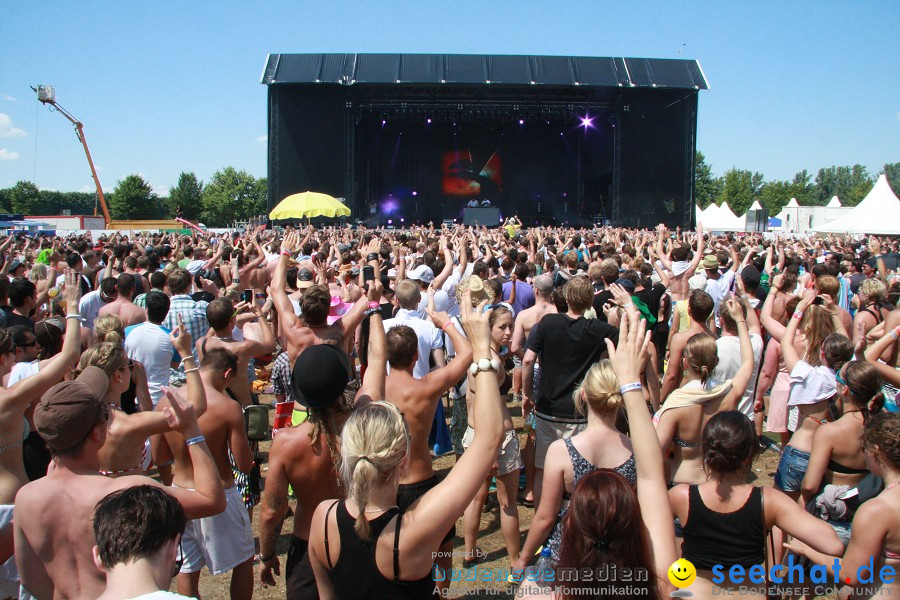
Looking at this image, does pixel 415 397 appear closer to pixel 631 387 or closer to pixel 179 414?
pixel 179 414

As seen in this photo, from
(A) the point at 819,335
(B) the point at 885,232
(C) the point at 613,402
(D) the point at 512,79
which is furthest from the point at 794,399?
(B) the point at 885,232

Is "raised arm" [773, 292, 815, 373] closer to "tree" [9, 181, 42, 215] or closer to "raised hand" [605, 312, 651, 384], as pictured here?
"raised hand" [605, 312, 651, 384]

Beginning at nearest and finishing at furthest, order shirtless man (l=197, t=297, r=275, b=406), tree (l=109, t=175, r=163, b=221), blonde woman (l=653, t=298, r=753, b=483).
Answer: blonde woman (l=653, t=298, r=753, b=483), shirtless man (l=197, t=297, r=275, b=406), tree (l=109, t=175, r=163, b=221)

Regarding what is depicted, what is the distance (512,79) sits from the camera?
866 inches

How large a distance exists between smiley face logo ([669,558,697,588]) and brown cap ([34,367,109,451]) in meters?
1.81

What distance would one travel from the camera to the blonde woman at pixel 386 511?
1.63 metres

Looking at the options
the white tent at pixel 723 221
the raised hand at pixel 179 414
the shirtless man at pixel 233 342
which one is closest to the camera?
the raised hand at pixel 179 414

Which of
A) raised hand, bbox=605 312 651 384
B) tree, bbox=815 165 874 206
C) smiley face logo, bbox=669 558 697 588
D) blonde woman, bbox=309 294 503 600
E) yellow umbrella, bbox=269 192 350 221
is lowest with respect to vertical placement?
smiley face logo, bbox=669 558 697 588

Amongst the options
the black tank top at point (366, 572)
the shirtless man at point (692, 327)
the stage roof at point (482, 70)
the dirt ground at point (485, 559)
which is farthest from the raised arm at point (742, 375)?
the stage roof at point (482, 70)

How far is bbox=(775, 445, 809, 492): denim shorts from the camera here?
3420mm

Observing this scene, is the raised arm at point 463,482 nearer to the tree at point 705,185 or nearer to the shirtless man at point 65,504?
the shirtless man at point 65,504

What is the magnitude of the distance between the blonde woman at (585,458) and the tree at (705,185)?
254 ft

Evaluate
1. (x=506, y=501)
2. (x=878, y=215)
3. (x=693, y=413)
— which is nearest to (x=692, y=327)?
(x=693, y=413)

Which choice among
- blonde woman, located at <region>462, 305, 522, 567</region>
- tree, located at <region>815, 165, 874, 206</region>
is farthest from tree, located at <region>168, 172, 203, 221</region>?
tree, located at <region>815, 165, 874, 206</region>
